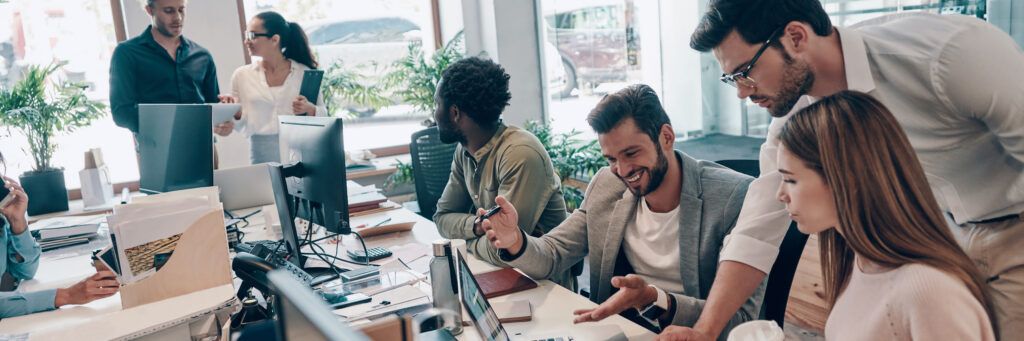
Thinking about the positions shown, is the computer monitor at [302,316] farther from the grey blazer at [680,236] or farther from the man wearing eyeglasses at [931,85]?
the grey blazer at [680,236]

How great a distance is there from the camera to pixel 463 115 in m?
2.51

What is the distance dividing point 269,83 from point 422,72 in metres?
1.40

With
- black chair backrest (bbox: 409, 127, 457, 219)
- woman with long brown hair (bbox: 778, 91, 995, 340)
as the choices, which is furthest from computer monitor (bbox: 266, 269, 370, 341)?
black chair backrest (bbox: 409, 127, 457, 219)

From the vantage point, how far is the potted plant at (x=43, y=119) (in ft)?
12.0

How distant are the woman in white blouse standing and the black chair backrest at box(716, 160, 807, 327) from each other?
8.50ft

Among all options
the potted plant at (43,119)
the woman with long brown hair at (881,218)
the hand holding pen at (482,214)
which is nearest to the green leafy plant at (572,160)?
the hand holding pen at (482,214)

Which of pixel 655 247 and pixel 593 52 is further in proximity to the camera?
pixel 593 52

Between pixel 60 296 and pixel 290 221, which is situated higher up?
pixel 290 221

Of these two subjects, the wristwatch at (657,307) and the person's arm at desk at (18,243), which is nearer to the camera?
the wristwatch at (657,307)

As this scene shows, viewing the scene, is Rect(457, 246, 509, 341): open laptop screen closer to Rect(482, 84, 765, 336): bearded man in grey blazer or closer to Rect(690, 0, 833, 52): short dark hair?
Rect(482, 84, 765, 336): bearded man in grey blazer

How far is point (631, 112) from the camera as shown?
1.90 metres

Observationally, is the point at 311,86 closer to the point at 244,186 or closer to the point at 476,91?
the point at 244,186

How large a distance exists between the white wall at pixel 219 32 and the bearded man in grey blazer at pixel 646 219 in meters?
3.26

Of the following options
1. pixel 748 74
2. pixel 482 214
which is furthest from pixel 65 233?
pixel 748 74
